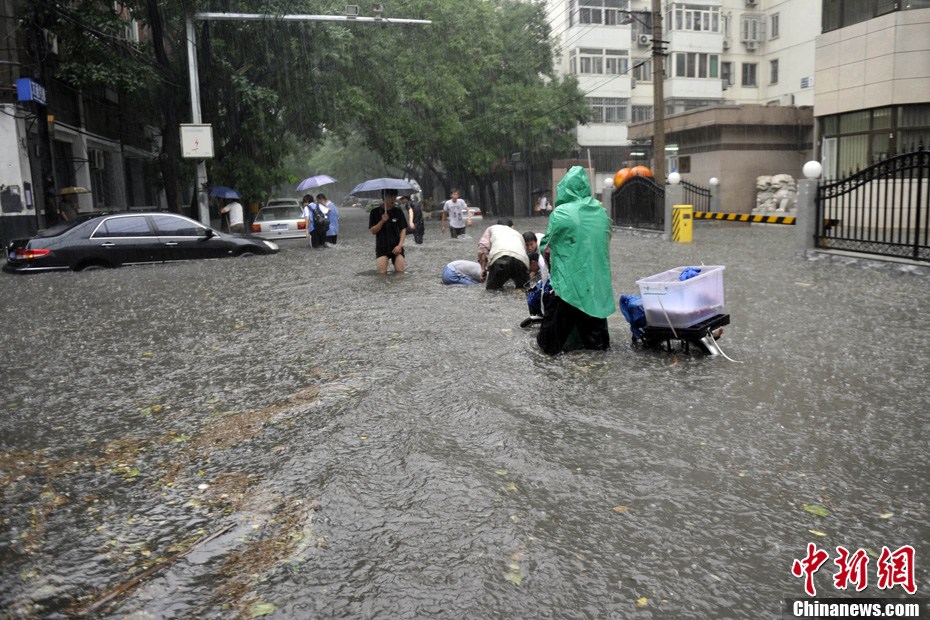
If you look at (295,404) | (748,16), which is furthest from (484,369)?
(748,16)

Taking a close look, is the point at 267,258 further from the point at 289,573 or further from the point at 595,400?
the point at 289,573

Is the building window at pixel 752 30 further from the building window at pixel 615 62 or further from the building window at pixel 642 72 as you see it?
the building window at pixel 615 62

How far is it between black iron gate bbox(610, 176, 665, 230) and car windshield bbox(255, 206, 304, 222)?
34.1 feet

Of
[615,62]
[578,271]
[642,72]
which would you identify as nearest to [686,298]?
[578,271]

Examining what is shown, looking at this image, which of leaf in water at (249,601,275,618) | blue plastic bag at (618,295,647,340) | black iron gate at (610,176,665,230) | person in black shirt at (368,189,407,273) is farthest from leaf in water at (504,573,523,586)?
black iron gate at (610,176,665,230)

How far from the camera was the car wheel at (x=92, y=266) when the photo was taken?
1619 centimetres

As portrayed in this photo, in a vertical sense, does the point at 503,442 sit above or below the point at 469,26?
below

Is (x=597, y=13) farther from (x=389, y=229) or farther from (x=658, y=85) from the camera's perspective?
(x=389, y=229)

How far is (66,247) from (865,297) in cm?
1396

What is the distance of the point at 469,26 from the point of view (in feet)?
136

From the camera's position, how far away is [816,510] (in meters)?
4.12

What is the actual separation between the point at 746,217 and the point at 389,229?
15.7 meters

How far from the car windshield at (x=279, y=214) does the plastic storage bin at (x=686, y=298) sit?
19796 mm

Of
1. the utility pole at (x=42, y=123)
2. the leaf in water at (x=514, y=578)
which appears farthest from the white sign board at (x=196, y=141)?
the leaf in water at (x=514, y=578)
